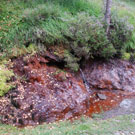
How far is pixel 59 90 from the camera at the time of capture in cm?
671

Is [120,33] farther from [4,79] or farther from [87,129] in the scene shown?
[4,79]

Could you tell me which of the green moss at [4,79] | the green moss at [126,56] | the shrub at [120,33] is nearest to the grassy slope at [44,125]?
the green moss at [4,79]

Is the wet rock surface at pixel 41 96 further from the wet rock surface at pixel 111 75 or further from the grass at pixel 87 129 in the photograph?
the wet rock surface at pixel 111 75

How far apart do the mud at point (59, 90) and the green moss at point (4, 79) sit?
195mm

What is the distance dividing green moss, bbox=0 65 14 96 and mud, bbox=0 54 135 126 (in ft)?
Result: 0.64

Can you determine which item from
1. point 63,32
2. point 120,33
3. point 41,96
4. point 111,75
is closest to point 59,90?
point 41,96

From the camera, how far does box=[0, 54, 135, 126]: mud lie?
573 centimetres

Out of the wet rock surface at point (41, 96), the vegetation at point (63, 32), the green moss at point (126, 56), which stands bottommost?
the wet rock surface at point (41, 96)

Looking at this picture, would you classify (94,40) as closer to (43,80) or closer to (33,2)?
(43,80)

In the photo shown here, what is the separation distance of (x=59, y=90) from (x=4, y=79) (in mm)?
2075

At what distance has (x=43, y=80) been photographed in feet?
21.6

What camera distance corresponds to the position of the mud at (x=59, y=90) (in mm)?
5730

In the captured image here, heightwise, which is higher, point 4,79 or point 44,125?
point 4,79

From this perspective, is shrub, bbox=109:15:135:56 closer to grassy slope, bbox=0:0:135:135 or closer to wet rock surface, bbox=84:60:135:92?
wet rock surface, bbox=84:60:135:92
